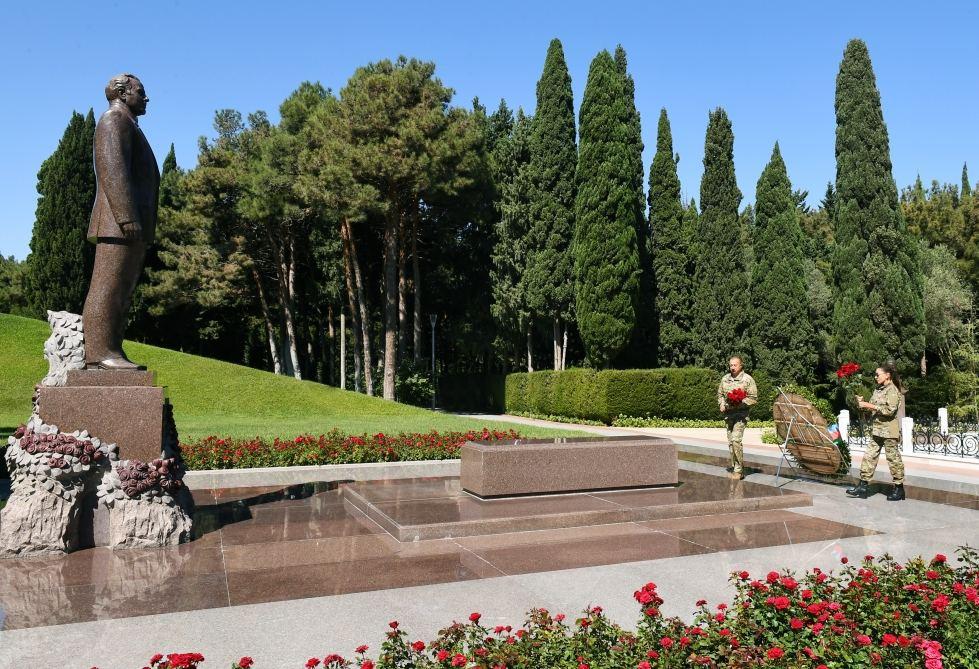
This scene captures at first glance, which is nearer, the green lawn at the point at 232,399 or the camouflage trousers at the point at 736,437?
the camouflage trousers at the point at 736,437

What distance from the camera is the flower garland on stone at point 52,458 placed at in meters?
6.05

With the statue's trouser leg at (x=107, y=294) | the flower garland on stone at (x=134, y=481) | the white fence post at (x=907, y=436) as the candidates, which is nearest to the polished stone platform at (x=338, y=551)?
the flower garland on stone at (x=134, y=481)

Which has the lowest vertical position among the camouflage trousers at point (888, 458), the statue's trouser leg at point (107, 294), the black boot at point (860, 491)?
the black boot at point (860, 491)

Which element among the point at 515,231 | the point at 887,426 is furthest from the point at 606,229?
the point at 887,426

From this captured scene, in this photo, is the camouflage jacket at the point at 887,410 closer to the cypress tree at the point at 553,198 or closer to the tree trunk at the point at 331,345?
the cypress tree at the point at 553,198

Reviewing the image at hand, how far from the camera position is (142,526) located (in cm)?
642

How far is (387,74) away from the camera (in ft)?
94.9

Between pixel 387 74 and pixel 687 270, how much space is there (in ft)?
47.2

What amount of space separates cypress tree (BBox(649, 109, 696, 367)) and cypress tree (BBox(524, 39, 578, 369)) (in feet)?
10.9

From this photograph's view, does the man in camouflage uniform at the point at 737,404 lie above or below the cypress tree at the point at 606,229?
below

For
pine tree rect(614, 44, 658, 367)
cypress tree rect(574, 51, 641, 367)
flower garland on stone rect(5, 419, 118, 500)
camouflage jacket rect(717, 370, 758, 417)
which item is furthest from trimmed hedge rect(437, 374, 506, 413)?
flower garland on stone rect(5, 419, 118, 500)

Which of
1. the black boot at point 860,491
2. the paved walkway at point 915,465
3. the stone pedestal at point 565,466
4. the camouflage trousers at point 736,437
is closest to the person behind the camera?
the stone pedestal at point 565,466

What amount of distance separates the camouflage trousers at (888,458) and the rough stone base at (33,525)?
887cm

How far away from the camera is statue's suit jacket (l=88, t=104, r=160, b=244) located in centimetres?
652
